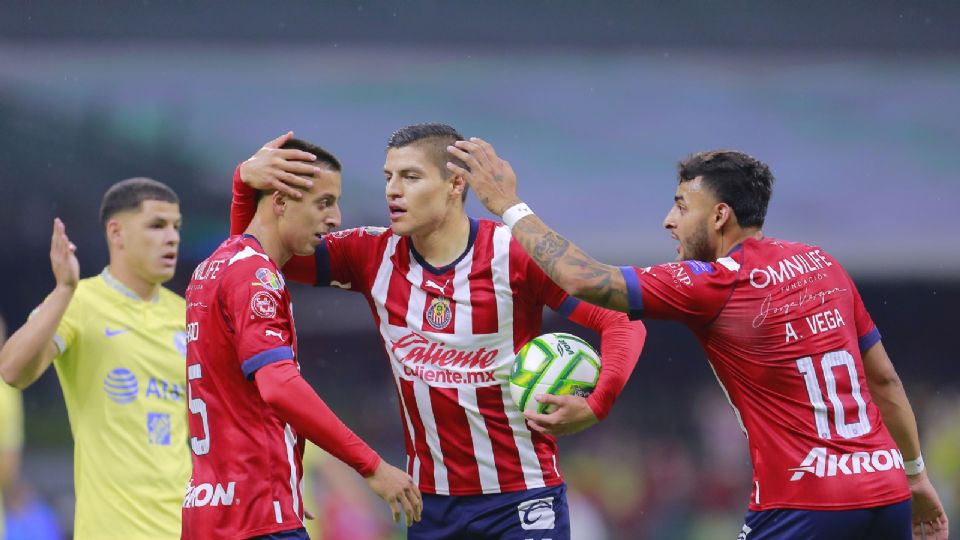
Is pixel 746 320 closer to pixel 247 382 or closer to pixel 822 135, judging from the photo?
pixel 247 382

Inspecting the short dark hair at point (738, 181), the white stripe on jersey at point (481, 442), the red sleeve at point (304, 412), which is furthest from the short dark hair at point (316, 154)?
the short dark hair at point (738, 181)

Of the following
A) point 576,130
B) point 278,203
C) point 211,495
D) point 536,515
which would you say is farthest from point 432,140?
point 576,130

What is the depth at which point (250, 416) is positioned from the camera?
4.01 metres

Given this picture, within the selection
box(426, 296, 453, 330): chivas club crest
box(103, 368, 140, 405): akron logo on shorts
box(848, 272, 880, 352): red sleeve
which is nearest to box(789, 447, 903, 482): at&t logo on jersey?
box(848, 272, 880, 352): red sleeve

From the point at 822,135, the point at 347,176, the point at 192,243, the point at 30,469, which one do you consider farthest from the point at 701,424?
the point at 30,469

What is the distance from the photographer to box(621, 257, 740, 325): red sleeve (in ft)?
13.8

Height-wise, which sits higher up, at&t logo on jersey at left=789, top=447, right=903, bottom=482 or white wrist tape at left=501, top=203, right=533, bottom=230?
white wrist tape at left=501, top=203, right=533, bottom=230

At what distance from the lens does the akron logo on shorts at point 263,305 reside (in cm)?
391

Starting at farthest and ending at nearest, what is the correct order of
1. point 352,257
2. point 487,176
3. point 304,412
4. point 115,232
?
1. point 115,232
2. point 352,257
3. point 487,176
4. point 304,412

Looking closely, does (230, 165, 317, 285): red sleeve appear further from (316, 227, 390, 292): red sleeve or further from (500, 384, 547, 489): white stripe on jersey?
(500, 384, 547, 489): white stripe on jersey

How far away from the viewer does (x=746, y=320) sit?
13.8 ft

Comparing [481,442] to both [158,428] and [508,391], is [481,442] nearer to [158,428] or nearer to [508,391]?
[508,391]

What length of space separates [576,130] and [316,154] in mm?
9753

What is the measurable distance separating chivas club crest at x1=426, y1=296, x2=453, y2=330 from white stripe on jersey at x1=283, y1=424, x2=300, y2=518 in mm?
770
